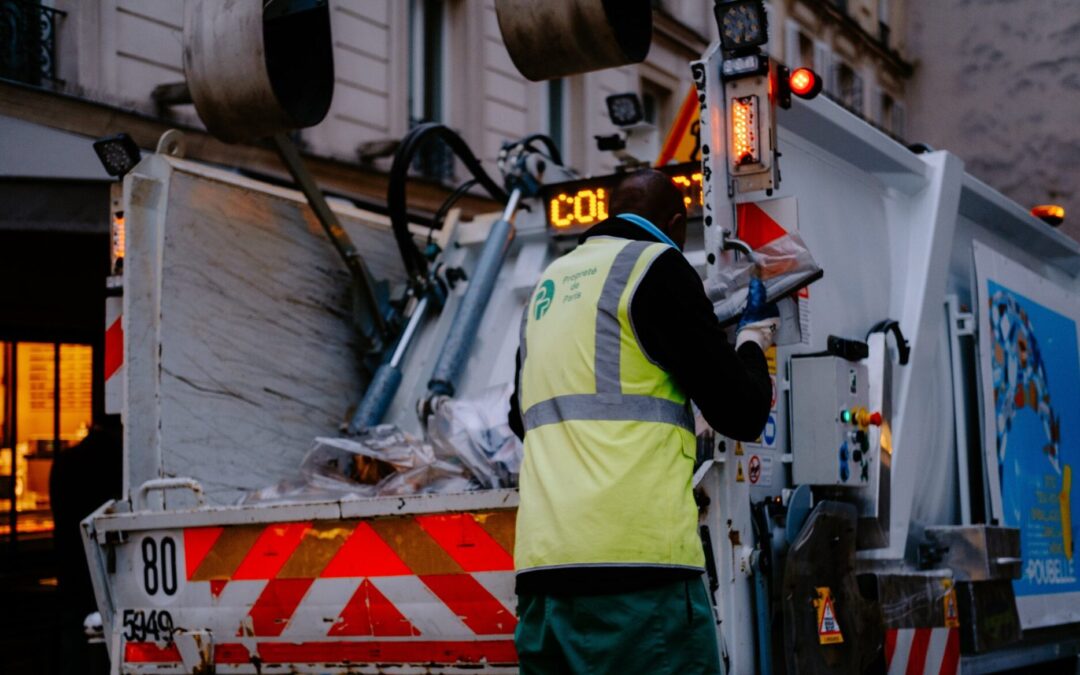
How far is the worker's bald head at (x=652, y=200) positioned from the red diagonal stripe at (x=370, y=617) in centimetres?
115

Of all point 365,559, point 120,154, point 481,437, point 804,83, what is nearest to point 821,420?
point 804,83

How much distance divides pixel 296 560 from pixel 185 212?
129 cm

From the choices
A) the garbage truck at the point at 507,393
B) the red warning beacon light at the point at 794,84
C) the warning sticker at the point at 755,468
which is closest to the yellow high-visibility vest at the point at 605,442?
the garbage truck at the point at 507,393

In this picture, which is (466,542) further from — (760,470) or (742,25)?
(742,25)

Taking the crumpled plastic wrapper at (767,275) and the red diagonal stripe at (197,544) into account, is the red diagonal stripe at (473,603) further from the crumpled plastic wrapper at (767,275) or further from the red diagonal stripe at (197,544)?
the crumpled plastic wrapper at (767,275)

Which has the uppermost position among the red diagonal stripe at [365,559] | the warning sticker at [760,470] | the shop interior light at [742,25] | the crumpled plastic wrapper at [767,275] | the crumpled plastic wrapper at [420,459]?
the shop interior light at [742,25]

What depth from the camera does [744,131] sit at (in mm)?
3062

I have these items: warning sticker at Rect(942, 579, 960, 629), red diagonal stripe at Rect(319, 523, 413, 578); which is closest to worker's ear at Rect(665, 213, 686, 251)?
red diagonal stripe at Rect(319, 523, 413, 578)

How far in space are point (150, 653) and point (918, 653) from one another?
1.99 m

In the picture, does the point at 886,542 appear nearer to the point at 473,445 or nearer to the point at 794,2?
the point at 473,445

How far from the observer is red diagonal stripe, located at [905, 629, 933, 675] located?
11.4 ft

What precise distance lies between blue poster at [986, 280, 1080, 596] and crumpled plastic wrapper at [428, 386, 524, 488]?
1.47m

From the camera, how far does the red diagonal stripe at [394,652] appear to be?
3096 mm

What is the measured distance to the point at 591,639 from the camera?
92.3 inches
